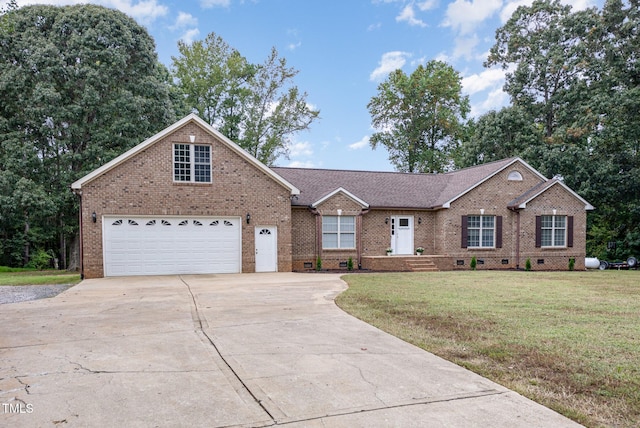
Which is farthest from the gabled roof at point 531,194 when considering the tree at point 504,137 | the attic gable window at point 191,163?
the attic gable window at point 191,163

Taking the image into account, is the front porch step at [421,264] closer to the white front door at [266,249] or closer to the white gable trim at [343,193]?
the white gable trim at [343,193]

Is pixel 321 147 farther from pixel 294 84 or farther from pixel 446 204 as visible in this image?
pixel 446 204

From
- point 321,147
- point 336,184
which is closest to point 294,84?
point 321,147

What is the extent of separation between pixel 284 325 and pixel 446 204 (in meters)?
14.5

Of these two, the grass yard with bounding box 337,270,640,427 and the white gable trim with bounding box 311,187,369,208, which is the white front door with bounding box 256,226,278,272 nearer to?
the white gable trim with bounding box 311,187,369,208

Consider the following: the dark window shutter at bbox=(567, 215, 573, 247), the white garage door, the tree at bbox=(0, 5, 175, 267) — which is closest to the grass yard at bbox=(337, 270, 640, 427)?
the white garage door

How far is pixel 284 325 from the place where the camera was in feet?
22.9

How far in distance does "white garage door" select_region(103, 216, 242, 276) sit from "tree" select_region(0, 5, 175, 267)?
774cm

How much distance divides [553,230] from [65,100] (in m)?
25.6

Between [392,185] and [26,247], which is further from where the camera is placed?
[26,247]

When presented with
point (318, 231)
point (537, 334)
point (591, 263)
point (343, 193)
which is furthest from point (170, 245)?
point (591, 263)

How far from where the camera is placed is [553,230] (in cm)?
2095

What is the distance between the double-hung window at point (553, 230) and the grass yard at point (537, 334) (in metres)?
9.18

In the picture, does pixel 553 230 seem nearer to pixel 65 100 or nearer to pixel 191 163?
pixel 191 163
